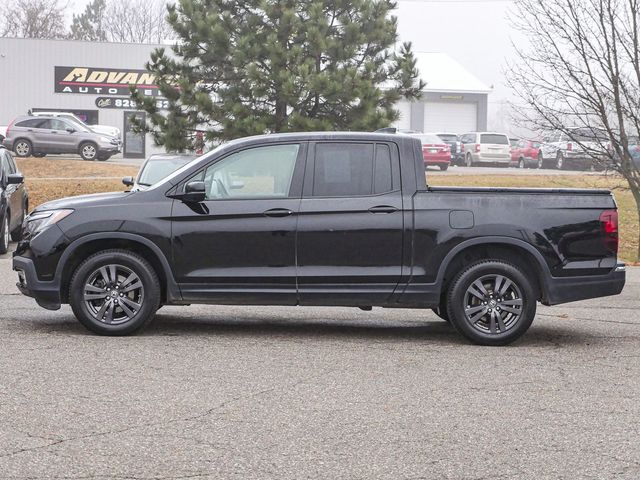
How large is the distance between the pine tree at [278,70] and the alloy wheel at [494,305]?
15809mm

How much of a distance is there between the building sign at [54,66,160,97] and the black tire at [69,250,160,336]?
1805 inches

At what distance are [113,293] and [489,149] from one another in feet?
150

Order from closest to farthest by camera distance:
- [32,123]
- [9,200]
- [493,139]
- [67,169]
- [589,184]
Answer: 1. [9,200]
2. [589,184]
3. [67,169]
4. [32,123]
5. [493,139]

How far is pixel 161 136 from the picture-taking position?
26703 mm

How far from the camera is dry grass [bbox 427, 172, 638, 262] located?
2323 cm

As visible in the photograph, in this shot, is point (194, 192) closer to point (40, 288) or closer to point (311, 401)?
point (40, 288)

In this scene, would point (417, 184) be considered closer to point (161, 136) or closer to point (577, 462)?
point (577, 462)

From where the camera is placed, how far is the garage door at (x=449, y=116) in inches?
2822

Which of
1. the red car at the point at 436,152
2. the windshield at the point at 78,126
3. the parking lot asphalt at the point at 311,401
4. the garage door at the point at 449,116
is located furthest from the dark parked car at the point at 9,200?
the garage door at the point at 449,116

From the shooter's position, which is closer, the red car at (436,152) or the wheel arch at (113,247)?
the wheel arch at (113,247)

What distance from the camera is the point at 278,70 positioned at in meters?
25.0

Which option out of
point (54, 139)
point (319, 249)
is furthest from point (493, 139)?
point (319, 249)

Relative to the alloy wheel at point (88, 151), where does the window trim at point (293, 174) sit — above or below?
below

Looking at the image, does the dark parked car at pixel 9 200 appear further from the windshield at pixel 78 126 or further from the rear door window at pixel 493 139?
the rear door window at pixel 493 139
